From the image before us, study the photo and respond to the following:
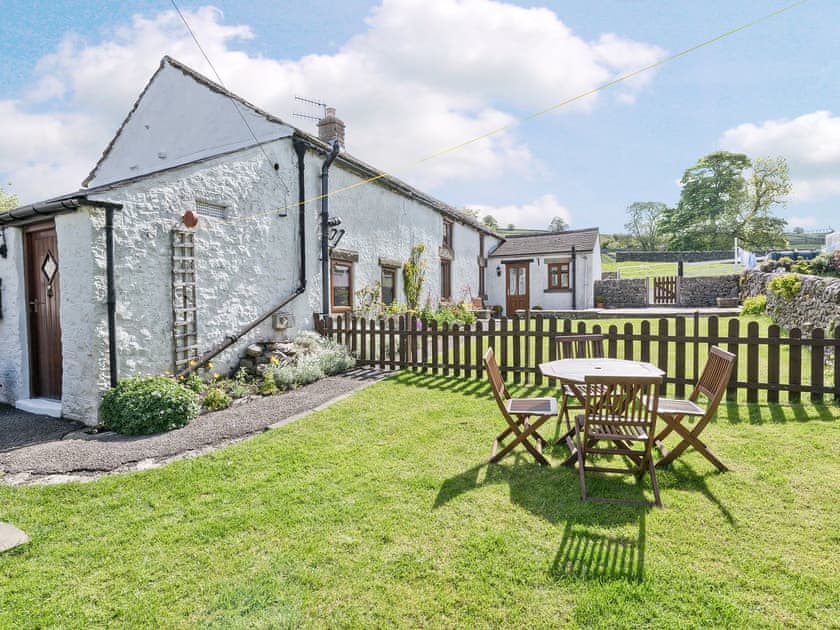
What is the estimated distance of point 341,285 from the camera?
1081 cm

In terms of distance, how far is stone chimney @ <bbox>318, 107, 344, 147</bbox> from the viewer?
12523 mm

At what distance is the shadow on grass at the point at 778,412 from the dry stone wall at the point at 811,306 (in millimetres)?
3303

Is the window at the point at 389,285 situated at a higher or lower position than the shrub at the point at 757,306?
higher

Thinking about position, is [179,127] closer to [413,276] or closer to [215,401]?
[215,401]

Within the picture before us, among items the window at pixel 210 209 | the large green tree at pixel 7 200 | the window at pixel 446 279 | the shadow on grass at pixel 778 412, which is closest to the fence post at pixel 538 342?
→ the shadow on grass at pixel 778 412

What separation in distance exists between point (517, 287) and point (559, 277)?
2.17m

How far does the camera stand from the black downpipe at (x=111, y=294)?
18.4 feet

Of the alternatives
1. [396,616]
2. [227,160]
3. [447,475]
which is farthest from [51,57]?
[396,616]

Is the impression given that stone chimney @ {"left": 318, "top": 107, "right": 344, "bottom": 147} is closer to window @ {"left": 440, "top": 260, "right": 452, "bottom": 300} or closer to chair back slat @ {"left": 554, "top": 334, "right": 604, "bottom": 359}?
window @ {"left": 440, "top": 260, "right": 452, "bottom": 300}

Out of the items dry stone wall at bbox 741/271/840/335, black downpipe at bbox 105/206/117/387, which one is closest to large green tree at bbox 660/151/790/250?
dry stone wall at bbox 741/271/840/335

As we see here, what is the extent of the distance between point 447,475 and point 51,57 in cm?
827

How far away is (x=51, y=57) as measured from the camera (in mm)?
6246

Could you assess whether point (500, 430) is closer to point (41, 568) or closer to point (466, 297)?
point (41, 568)

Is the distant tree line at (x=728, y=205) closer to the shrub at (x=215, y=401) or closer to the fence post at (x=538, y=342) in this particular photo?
the fence post at (x=538, y=342)
